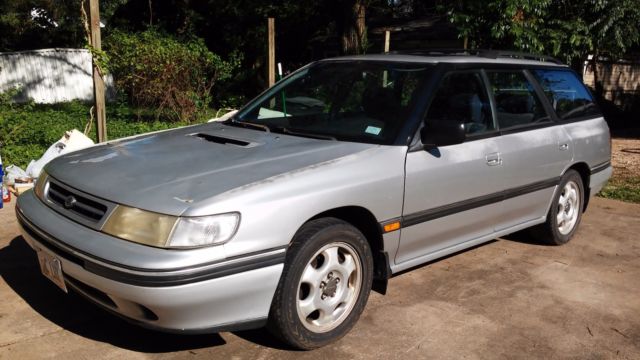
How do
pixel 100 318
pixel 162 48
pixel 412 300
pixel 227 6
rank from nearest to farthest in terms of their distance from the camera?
pixel 100 318 → pixel 412 300 → pixel 162 48 → pixel 227 6

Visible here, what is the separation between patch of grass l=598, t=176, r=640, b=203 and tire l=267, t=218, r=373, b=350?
506 centimetres

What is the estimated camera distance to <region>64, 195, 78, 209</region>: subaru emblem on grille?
3077 millimetres

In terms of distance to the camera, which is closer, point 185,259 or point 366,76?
point 185,259

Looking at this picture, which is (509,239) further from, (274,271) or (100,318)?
(100,318)

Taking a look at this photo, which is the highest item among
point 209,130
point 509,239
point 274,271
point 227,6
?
point 227,6

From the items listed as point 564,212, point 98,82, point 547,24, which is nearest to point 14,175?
point 98,82

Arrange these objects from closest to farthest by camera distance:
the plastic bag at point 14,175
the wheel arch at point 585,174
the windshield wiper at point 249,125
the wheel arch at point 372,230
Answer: the wheel arch at point 372,230
the windshield wiper at point 249,125
the wheel arch at point 585,174
the plastic bag at point 14,175

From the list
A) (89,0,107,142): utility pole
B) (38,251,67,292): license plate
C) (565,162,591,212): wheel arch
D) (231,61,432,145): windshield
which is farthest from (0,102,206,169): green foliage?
(565,162,591,212): wheel arch

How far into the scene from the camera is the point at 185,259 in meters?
2.61

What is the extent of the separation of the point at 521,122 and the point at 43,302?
3.62 meters

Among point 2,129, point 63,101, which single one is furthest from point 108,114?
point 63,101

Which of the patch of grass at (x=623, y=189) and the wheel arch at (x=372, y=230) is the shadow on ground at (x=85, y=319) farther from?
the patch of grass at (x=623, y=189)

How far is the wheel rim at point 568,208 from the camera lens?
512 cm

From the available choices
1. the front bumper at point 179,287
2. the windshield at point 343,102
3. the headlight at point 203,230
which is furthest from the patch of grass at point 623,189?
the headlight at point 203,230
